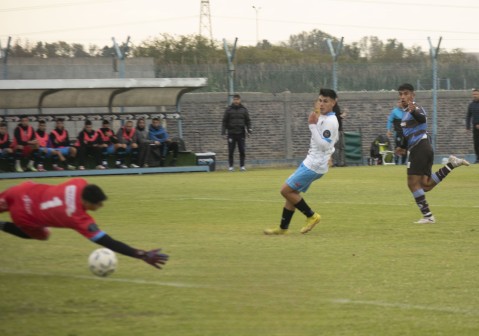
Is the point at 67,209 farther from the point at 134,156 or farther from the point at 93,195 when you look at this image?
the point at 134,156

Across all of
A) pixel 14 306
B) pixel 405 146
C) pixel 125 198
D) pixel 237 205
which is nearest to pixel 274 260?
pixel 14 306

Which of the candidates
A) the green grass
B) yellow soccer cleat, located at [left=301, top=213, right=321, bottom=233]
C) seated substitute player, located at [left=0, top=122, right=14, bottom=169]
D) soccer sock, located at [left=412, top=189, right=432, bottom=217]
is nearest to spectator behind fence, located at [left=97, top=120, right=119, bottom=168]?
seated substitute player, located at [left=0, top=122, right=14, bottom=169]

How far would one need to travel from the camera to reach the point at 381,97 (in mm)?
40000

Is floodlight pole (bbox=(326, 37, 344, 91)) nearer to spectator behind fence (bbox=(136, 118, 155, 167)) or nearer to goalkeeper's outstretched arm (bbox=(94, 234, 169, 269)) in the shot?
spectator behind fence (bbox=(136, 118, 155, 167))

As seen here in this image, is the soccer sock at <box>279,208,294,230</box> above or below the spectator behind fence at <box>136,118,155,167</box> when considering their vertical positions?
above

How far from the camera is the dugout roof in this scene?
30047 millimetres

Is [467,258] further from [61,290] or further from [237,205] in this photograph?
[237,205]

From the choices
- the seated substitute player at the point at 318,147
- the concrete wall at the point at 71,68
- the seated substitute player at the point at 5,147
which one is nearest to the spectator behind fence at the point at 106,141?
the seated substitute player at the point at 5,147

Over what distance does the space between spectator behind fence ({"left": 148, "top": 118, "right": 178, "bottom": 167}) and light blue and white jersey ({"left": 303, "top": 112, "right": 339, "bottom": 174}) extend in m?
17.4

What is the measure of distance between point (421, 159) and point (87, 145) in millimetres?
16529

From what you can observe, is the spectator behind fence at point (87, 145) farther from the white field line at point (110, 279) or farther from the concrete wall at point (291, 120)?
the white field line at point (110, 279)

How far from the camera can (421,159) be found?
15.0m

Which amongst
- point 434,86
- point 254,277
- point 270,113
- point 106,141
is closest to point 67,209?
point 254,277

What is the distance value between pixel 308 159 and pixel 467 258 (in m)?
3.05
